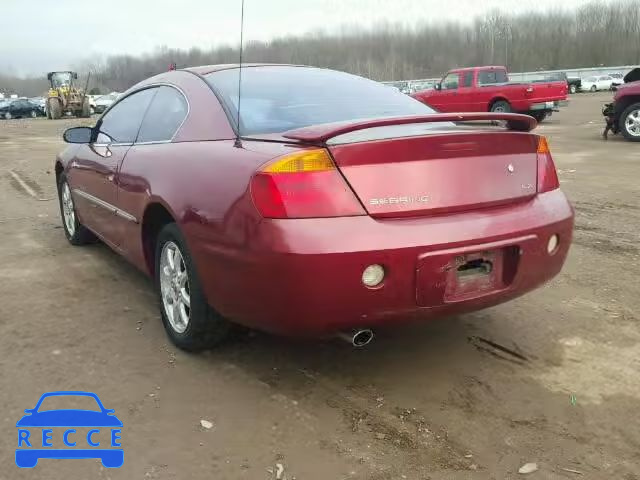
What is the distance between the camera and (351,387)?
2861 millimetres

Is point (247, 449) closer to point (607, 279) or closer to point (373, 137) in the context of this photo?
point (373, 137)

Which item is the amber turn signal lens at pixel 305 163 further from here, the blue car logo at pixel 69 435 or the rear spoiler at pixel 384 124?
the blue car logo at pixel 69 435

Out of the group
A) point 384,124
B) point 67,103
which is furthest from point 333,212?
point 67,103

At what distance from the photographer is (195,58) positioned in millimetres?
4539

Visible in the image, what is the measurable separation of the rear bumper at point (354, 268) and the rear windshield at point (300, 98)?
75cm

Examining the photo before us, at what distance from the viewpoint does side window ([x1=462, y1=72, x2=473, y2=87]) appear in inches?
725

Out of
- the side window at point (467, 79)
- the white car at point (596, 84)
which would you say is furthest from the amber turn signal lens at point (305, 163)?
the white car at point (596, 84)

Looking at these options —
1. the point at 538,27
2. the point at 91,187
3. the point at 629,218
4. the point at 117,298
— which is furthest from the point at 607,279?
the point at 538,27

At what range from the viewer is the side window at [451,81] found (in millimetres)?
18672

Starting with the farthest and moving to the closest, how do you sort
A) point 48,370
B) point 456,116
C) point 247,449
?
point 48,370
point 456,116
point 247,449

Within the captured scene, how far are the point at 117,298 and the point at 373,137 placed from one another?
2.28 meters

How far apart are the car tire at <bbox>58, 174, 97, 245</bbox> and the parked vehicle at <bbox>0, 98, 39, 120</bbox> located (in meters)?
44.0

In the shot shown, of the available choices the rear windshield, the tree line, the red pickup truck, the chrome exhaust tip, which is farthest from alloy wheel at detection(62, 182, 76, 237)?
→ the tree line

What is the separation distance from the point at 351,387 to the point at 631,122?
Result: 12191 mm
